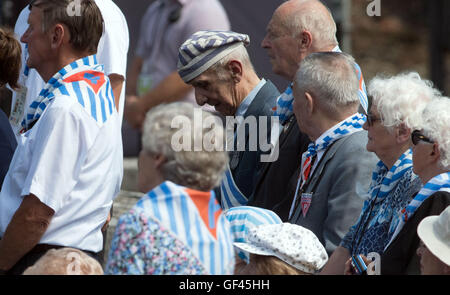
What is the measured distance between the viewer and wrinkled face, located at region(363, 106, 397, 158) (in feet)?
13.0

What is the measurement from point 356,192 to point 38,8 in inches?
60.9

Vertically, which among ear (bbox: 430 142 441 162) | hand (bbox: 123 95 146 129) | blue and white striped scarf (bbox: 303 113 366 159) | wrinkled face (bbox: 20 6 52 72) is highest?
wrinkled face (bbox: 20 6 52 72)

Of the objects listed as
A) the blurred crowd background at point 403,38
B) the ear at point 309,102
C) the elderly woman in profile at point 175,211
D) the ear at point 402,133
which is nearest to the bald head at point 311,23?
the ear at point 309,102

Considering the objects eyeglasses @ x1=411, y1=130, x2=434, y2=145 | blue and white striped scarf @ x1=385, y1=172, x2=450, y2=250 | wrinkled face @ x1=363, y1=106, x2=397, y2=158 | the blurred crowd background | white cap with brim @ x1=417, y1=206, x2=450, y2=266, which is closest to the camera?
white cap with brim @ x1=417, y1=206, x2=450, y2=266

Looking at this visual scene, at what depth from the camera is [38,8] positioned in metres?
4.03

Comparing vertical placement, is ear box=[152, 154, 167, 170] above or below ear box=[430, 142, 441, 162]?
above

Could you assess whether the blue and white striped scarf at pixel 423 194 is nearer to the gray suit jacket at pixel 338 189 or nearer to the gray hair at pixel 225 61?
the gray suit jacket at pixel 338 189

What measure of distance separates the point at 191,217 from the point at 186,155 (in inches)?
7.8

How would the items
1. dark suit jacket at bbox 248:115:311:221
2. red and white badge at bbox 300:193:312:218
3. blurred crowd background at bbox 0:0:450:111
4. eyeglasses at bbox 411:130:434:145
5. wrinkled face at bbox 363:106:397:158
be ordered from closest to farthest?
1. eyeglasses at bbox 411:130:434:145
2. wrinkled face at bbox 363:106:397:158
3. red and white badge at bbox 300:193:312:218
4. dark suit jacket at bbox 248:115:311:221
5. blurred crowd background at bbox 0:0:450:111

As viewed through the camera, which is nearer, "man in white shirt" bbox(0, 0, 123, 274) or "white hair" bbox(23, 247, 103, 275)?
"white hair" bbox(23, 247, 103, 275)

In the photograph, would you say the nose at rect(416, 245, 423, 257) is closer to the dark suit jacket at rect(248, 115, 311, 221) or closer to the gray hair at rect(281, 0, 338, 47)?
the dark suit jacket at rect(248, 115, 311, 221)

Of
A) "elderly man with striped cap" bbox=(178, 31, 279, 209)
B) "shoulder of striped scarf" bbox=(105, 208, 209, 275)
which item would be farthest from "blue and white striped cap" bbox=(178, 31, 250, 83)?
"shoulder of striped scarf" bbox=(105, 208, 209, 275)

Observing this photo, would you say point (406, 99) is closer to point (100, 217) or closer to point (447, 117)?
point (447, 117)
